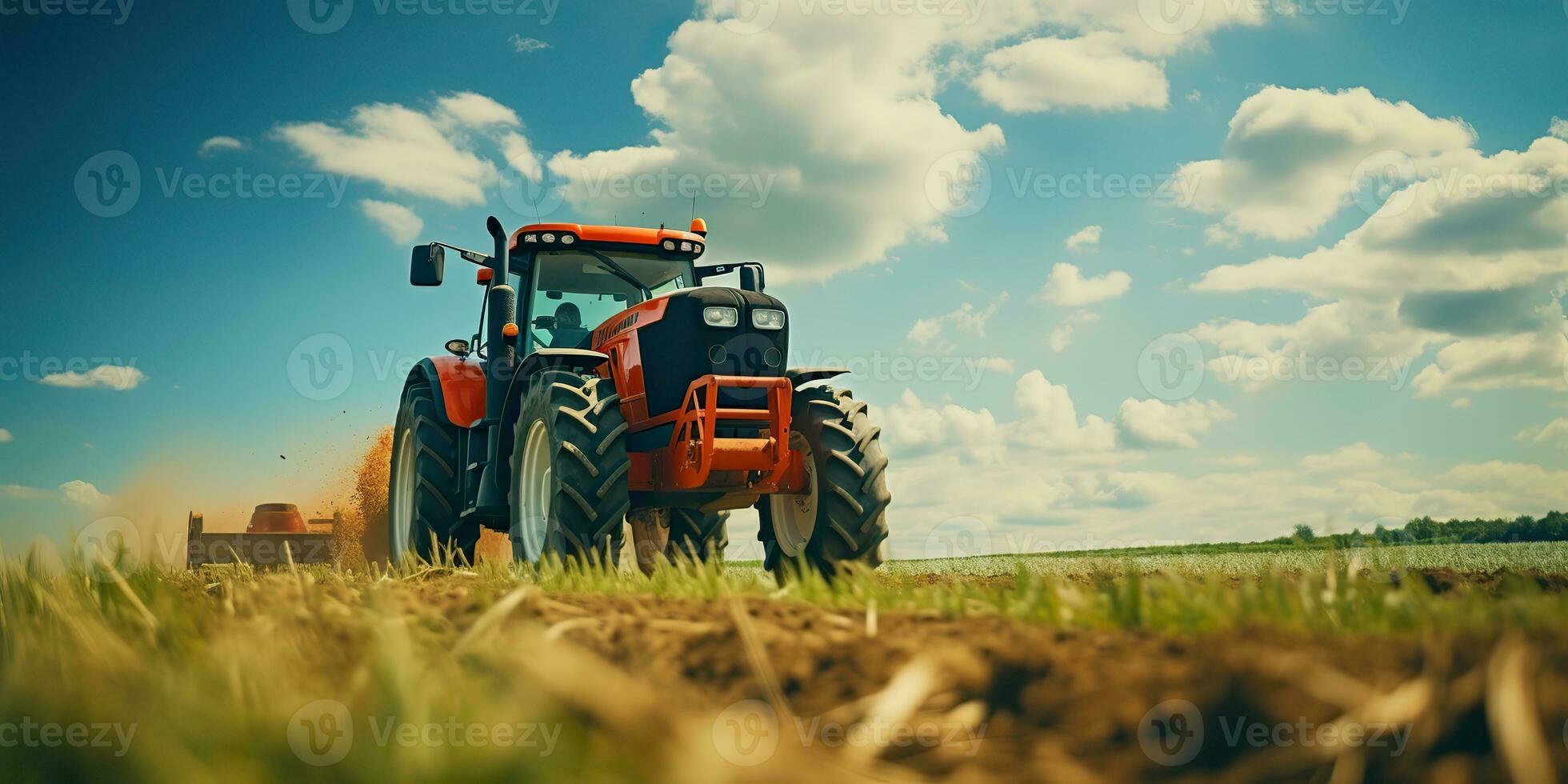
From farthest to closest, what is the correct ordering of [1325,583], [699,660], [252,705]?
[1325,583]
[699,660]
[252,705]

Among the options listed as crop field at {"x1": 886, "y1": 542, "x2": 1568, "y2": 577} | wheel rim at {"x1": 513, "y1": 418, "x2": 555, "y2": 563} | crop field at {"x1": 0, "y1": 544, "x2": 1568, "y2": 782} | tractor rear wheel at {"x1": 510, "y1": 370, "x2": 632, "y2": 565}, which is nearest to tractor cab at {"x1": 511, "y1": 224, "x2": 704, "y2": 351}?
wheel rim at {"x1": 513, "y1": 418, "x2": 555, "y2": 563}

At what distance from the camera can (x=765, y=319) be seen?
22.2ft

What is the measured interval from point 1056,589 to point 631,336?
190 inches

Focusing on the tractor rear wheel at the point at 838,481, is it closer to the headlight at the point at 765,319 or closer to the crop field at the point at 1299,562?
the headlight at the point at 765,319

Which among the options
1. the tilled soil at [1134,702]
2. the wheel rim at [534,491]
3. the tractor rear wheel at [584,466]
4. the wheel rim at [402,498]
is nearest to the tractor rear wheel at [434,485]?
the wheel rim at [402,498]

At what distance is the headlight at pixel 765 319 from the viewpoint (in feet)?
22.1

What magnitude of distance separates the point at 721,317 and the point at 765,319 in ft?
0.98

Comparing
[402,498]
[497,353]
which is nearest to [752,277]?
[497,353]

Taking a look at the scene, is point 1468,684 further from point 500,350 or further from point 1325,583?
point 500,350

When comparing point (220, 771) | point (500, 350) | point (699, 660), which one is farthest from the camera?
point (500, 350)

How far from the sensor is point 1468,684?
1502mm

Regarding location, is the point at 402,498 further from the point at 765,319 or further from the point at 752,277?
the point at 765,319

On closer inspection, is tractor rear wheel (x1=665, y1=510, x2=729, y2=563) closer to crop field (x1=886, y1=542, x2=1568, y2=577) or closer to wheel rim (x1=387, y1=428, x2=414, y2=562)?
crop field (x1=886, y1=542, x2=1568, y2=577)

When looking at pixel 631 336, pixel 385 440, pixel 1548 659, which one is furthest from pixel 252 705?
pixel 385 440
